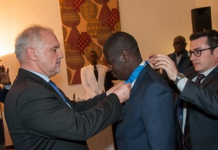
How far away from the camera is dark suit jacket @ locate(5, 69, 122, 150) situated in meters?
1.17

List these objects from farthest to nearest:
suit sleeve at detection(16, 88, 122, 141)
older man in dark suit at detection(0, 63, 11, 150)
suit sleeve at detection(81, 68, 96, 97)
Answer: suit sleeve at detection(81, 68, 96, 97)
older man in dark suit at detection(0, 63, 11, 150)
suit sleeve at detection(16, 88, 122, 141)

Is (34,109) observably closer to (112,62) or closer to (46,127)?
(46,127)

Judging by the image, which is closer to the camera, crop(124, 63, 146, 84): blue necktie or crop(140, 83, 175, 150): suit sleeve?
crop(140, 83, 175, 150): suit sleeve

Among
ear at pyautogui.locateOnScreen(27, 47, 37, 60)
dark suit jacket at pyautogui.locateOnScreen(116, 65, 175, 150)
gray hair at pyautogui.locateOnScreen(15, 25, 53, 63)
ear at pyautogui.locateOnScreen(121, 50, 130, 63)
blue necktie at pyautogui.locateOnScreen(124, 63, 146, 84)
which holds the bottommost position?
dark suit jacket at pyautogui.locateOnScreen(116, 65, 175, 150)

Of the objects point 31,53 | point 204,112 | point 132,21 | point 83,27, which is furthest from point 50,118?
point 132,21

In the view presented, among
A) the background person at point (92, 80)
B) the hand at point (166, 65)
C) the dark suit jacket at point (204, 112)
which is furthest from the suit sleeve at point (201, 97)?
the background person at point (92, 80)

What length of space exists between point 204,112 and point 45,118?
47.5 inches

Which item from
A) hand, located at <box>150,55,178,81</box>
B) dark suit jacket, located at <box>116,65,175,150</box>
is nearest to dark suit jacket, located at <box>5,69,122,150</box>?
dark suit jacket, located at <box>116,65,175,150</box>

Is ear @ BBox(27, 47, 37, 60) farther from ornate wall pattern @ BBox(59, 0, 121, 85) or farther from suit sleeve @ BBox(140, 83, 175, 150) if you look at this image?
ornate wall pattern @ BBox(59, 0, 121, 85)

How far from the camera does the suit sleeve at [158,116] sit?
125 centimetres

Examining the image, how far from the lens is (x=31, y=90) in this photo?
1195 millimetres

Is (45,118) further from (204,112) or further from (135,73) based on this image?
(204,112)

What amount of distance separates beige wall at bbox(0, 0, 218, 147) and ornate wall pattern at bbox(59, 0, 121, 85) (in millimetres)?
160

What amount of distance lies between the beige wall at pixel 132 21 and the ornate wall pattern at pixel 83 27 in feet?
0.53
